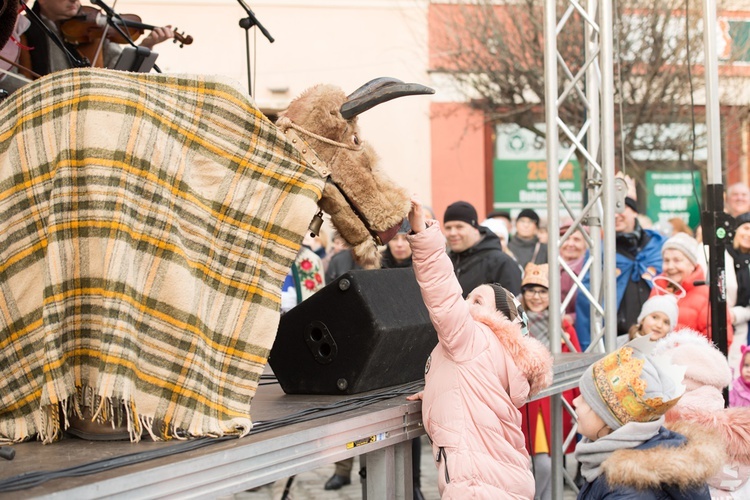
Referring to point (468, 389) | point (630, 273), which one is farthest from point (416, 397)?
point (630, 273)

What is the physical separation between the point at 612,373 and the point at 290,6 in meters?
13.5

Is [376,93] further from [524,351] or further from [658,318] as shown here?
[658,318]

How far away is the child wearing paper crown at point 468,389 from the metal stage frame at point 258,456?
166 mm

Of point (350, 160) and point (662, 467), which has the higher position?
point (350, 160)

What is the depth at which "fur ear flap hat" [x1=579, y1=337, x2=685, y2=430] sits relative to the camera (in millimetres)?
2953

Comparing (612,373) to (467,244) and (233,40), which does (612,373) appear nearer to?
(467,244)

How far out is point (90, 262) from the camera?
250cm

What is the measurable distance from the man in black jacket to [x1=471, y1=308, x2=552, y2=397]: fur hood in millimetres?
2432

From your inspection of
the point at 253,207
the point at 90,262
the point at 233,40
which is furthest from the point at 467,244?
the point at 233,40

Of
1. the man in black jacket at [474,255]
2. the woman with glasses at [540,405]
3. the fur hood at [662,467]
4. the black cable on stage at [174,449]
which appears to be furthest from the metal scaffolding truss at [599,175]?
the fur hood at [662,467]

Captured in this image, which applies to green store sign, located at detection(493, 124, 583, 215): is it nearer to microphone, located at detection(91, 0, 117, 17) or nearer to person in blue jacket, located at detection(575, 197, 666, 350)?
person in blue jacket, located at detection(575, 197, 666, 350)

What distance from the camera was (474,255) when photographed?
614cm

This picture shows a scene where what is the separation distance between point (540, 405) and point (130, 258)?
156 inches

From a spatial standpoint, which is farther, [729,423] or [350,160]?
[729,423]
